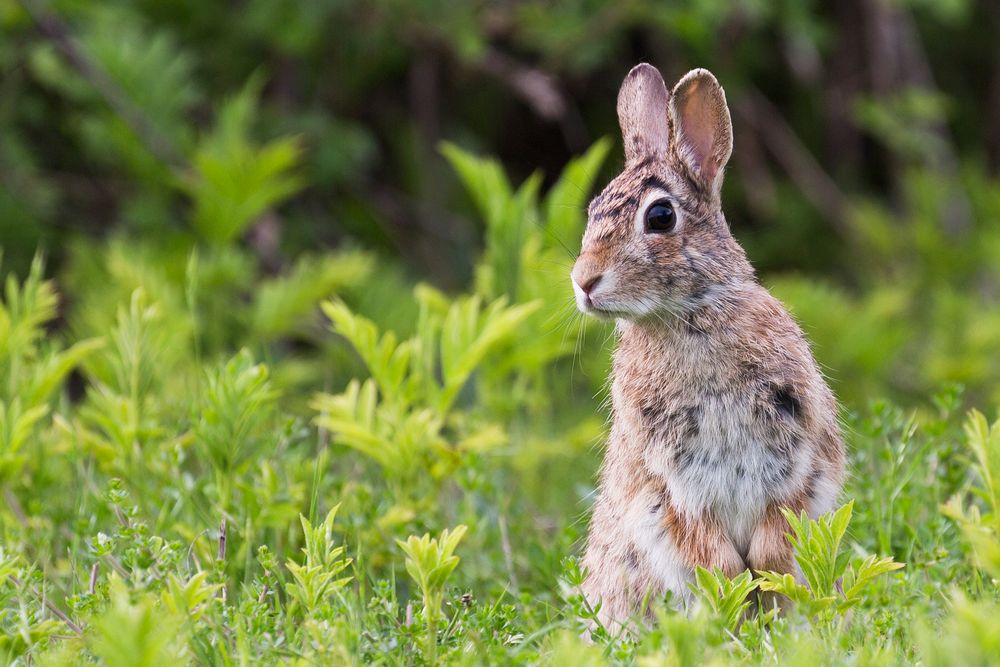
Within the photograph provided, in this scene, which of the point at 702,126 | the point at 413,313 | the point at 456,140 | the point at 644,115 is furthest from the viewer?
the point at 456,140

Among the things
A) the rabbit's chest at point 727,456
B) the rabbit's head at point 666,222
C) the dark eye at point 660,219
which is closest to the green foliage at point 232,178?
the rabbit's head at point 666,222

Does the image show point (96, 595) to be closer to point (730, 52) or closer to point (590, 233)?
point (590, 233)

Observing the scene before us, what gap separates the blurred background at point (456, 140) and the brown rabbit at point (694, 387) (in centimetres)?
120

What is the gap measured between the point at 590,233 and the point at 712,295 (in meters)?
0.32

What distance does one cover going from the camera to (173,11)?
6027 millimetres

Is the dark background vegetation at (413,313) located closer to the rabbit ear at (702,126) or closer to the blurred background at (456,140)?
the blurred background at (456,140)

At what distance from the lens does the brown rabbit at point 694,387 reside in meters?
2.85

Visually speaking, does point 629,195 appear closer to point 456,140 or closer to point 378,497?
point 378,497

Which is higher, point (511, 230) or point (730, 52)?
point (730, 52)

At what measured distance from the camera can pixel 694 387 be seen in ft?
9.46

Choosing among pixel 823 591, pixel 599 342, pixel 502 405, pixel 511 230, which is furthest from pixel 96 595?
pixel 599 342

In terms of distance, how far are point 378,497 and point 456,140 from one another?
3.53 meters

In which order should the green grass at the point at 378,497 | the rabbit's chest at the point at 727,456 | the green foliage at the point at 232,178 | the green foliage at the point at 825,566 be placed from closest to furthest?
the green grass at the point at 378,497 → the green foliage at the point at 825,566 → the rabbit's chest at the point at 727,456 → the green foliage at the point at 232,178

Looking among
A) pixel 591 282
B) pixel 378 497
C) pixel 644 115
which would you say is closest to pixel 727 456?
pixel 591 282
